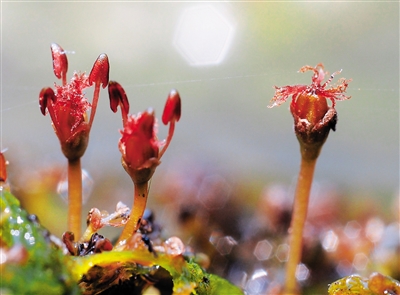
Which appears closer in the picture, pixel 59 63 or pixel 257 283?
pixel 59 63

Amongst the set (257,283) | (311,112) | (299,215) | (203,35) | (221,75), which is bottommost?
(257,283)

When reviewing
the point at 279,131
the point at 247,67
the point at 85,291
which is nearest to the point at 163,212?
the point at 85,291

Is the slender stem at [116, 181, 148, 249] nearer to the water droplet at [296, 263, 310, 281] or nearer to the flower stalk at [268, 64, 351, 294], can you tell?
the flower stalk at [268, 64, 351, 294]

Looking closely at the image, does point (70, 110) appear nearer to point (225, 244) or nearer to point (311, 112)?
point (311, 112)

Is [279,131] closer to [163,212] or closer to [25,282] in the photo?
[163,212]

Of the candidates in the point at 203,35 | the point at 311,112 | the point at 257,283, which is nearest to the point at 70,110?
the point at 311,112

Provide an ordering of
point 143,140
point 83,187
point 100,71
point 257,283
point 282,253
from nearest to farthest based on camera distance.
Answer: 1. point 143,140
2. point 100,71
3. point 257,283
4. point 282,253
5. point 83,187
